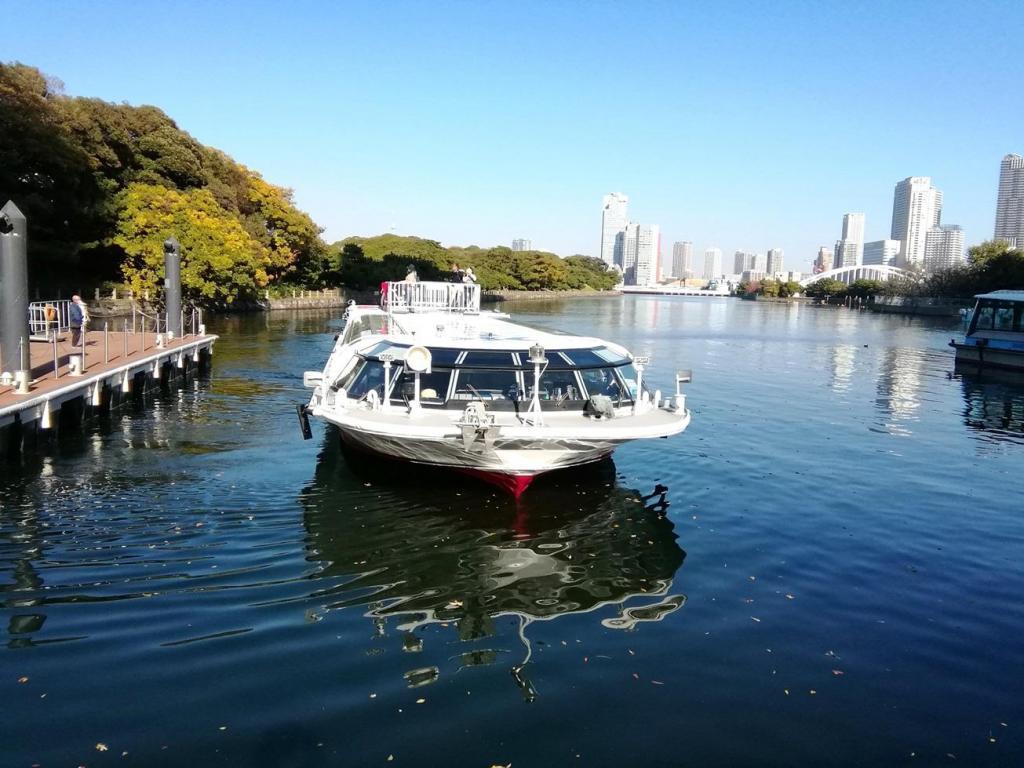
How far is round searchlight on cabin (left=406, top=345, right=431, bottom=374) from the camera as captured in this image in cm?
1314

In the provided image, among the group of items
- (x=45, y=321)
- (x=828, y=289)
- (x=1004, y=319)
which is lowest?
(x=45, y=321)

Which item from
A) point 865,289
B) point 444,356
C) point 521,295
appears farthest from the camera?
point 865,289

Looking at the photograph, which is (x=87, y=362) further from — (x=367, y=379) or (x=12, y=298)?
(x=367, y=379)

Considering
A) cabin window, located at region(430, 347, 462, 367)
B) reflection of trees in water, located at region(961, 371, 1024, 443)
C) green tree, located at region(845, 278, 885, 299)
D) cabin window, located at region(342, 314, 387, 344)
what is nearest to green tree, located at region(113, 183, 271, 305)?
cabin window, located at region(342, 314, 387, 344)

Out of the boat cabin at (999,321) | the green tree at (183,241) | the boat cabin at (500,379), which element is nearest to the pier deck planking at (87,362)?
the boat cabin at (500,379)

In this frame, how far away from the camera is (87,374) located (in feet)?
68.3

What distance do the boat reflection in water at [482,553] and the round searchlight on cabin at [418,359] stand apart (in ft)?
8.42

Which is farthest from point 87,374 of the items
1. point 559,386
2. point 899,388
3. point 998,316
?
point 998,316

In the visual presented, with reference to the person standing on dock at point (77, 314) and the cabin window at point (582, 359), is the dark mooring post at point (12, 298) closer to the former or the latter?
the person standing on dock at point (77, 314)

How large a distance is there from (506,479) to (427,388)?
2.35m

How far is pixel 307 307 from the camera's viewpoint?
84.7 meters

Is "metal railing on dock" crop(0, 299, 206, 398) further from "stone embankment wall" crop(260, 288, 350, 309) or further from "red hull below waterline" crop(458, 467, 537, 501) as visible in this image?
"stone embankment wall" crop(260, 288, 350, 309)

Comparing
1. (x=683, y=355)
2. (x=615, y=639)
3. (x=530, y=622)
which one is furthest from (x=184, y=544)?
(x=683, y=355)

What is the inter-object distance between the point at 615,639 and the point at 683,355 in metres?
40.2
